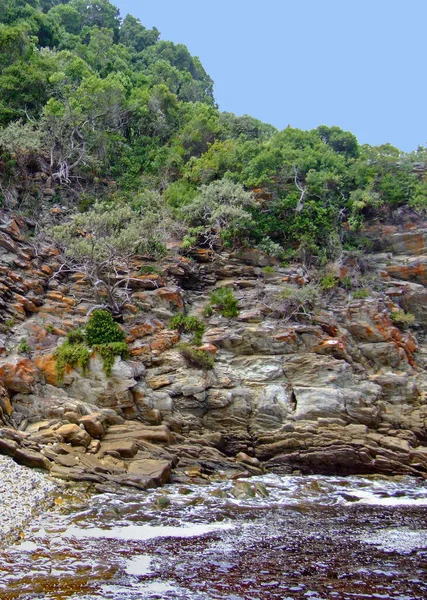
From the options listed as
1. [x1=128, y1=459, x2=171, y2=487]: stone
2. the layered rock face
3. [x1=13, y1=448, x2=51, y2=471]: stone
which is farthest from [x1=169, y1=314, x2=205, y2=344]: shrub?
[x1=13, y1=448, x2=51, y2=471]: stone

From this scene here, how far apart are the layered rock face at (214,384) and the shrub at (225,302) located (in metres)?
0.39

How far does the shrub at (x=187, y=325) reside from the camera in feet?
88.9

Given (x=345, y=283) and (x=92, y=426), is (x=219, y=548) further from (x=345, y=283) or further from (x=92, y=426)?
(x=345, y=283)

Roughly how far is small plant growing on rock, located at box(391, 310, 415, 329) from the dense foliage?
5.53 metres

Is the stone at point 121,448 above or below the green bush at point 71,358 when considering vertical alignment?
below

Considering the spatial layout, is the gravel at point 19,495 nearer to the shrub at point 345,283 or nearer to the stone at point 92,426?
the stone at point 92,426

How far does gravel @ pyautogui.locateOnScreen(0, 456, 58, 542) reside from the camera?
13289mm

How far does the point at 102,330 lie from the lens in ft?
82.6

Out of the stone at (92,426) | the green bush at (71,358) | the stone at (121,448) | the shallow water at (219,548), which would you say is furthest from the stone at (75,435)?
the green bush at (71,358)

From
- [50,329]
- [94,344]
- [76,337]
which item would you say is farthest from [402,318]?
[50,329]

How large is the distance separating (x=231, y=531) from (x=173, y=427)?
354 inches

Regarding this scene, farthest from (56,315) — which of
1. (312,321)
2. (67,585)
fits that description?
(67,585)

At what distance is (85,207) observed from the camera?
114 feet

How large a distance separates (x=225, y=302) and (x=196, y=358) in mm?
4734
